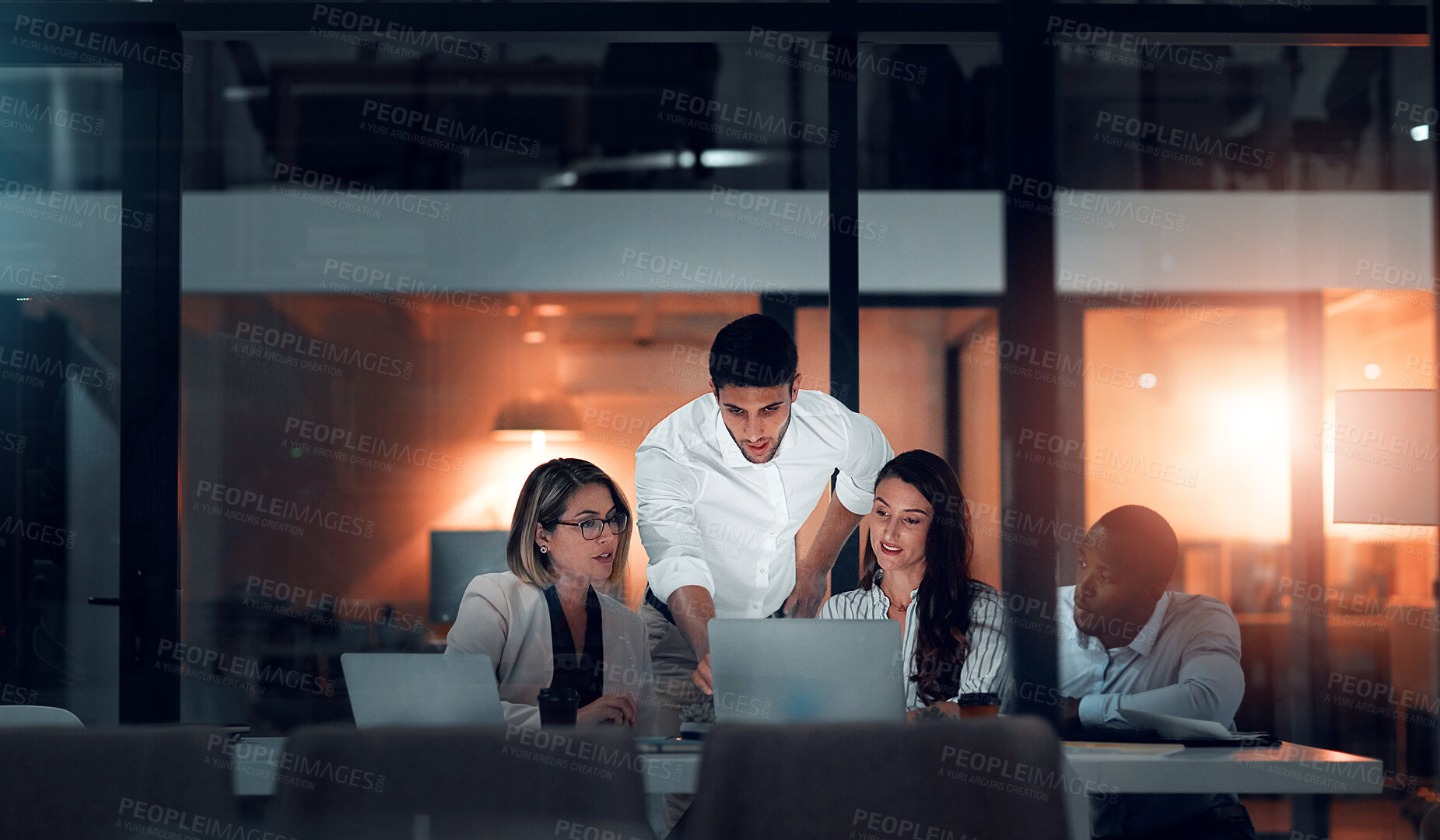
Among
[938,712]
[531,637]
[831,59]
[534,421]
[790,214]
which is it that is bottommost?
[938,712]

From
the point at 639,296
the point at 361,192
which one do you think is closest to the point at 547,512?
the point at 639,296

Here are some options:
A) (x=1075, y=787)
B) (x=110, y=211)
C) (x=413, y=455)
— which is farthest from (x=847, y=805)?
(x=110, y=211)

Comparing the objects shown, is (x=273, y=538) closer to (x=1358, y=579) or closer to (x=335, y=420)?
(x=335, y=420)

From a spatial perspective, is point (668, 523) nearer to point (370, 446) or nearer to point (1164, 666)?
point (370, 446)

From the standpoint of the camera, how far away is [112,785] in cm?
129

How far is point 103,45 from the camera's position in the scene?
365cm

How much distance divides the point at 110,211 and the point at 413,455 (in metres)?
1.38

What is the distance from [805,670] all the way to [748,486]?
134 cm

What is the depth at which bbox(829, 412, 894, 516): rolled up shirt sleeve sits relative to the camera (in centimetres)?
369

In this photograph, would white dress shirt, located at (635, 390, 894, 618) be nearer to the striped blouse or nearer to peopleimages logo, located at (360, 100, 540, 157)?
the striped blouse

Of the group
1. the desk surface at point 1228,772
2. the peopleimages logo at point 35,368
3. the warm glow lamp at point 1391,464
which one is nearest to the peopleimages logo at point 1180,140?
the warm glow lamp at point 1391,464

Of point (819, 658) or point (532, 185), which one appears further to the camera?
point (532, 185)

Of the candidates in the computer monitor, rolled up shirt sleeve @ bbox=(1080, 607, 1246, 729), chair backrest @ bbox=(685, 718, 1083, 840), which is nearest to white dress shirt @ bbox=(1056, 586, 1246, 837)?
rolled up shirt sleeve @ bbox=(1080, 607, 1246, 729)

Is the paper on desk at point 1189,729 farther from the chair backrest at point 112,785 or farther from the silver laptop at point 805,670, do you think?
the chair backrest at point 112,785
